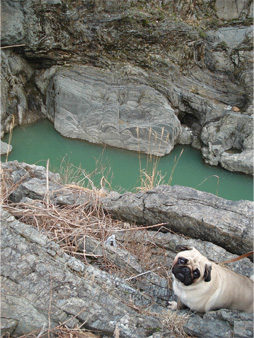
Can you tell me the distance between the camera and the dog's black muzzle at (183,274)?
143 centimetres

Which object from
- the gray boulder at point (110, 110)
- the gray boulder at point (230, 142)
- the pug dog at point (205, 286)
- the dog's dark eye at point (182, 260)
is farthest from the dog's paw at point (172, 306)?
the gray boulder at point (110, 110)

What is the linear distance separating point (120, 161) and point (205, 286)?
501cm

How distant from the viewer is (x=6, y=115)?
716cm

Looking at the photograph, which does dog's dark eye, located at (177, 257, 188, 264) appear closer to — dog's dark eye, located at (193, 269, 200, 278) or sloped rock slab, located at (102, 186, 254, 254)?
dog's dark eye, located at (193, 269, 200, 278)

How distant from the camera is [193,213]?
1786mm

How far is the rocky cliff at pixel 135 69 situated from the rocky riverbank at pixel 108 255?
15.8 ft

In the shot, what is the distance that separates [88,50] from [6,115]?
102 inches

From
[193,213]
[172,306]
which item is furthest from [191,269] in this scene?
[193,213]

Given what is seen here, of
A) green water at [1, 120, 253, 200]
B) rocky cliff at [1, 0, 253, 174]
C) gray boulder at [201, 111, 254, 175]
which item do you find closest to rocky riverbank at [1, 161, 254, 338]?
green water at [1, 120, 253, 200]

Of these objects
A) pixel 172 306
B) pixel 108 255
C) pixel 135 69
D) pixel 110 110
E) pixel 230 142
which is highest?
pixel 135 69

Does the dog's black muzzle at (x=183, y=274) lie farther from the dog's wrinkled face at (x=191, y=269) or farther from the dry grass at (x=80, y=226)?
the dry grass at (x=80, y=226)

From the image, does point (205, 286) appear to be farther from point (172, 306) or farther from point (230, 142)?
point (230, 142)

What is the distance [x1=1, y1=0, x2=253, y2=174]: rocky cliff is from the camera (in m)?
6.94

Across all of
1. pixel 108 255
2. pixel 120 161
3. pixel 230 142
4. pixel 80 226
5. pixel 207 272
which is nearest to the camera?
pixel 207 272
